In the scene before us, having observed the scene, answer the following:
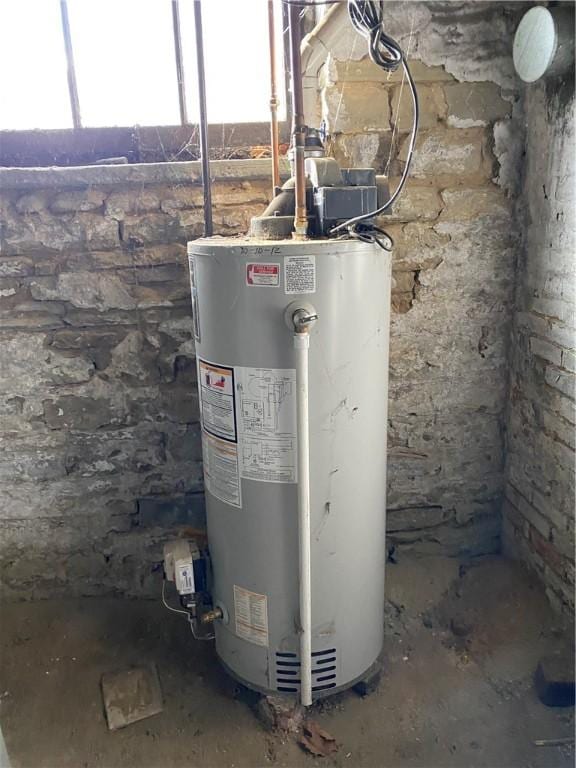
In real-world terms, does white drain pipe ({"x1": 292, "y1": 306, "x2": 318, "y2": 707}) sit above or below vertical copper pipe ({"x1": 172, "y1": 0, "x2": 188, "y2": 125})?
below

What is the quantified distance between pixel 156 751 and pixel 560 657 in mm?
1158

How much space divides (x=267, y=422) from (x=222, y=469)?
21 centimetres

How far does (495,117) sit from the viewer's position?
1770mm

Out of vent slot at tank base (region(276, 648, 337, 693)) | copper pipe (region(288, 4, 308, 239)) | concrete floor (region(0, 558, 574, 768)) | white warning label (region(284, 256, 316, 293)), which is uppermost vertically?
copper pipe (region(288, 4, 308, 239))

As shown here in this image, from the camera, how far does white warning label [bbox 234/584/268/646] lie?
1.46 metres

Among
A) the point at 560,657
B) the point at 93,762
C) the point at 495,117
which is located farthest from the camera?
the point at 495,117

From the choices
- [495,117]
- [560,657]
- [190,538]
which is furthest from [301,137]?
[560,657]

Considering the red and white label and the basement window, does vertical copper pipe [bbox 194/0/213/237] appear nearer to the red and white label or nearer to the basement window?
the basement window

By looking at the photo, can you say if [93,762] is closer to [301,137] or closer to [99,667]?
[99,667]

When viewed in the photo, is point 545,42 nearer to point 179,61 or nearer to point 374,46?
point 374,46

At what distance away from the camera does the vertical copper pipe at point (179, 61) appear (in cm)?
185

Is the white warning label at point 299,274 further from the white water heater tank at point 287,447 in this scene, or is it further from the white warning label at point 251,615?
the white warning label at point 251,615

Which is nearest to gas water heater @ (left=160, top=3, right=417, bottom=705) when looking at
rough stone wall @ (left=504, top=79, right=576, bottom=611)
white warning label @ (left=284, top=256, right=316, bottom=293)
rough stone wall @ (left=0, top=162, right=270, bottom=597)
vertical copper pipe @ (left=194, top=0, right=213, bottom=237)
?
white warning label @ (left=284, top=256, right=316, bottom=293)

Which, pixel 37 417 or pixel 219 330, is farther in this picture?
pixel 37 417
